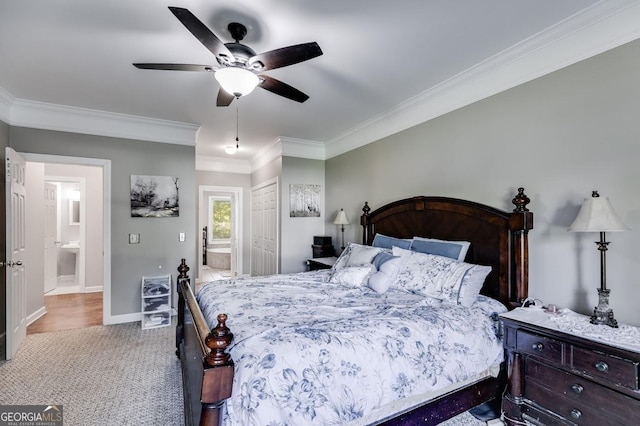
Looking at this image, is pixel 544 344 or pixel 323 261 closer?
pixel 544 344

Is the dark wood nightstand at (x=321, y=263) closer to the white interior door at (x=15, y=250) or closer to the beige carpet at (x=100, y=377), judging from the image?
the beige carpet at (x=100, y=377)

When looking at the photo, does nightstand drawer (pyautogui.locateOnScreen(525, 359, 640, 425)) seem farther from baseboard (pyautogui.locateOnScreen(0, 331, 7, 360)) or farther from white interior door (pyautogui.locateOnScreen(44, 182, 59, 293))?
white interior door (pyautogui.locateOnScreen(44, 182, 59, 293))

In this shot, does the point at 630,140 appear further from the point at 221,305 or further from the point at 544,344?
the point at 221,305

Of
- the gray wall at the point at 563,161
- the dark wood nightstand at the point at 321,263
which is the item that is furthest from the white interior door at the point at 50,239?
the gray wall at the point at 563,161

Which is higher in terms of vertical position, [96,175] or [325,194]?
[96,175]

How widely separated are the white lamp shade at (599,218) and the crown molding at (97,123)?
441 centimetres

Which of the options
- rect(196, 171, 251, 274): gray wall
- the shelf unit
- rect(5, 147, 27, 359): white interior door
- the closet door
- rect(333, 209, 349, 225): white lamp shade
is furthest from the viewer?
rect(196, 171, 251, 274): gray wall

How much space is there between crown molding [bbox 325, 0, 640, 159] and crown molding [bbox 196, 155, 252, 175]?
404cm

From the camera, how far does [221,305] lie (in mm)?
2150

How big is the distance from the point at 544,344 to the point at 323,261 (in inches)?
114

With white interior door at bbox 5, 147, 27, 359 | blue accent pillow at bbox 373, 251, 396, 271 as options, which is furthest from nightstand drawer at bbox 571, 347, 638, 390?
white interior door at bbox 5, 147, 27, 359

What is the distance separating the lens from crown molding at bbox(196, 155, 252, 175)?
6.44 metres

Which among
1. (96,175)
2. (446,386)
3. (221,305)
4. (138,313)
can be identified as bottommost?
(138,313)

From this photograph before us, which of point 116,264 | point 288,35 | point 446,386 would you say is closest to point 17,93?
point 116,264
